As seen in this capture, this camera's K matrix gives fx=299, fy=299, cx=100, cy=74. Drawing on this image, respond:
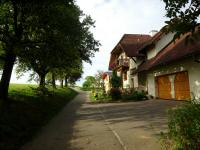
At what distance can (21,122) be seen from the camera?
12328mm

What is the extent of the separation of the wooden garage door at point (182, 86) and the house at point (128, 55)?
1103 centimetres

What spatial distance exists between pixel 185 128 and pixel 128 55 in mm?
28995

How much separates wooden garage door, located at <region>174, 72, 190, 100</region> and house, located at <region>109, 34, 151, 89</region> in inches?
434

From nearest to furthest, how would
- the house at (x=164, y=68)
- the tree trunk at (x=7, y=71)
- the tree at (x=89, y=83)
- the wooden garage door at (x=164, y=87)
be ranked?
the tree trunk at (x=7, y=71)
the house at (x=164, y=68)
the wooden garage door at (x=164, y=87)
the tree at (x=89, y=83)

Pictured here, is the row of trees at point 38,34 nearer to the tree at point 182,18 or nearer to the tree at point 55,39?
the tree at point 55,39

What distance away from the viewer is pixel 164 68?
1010 inches

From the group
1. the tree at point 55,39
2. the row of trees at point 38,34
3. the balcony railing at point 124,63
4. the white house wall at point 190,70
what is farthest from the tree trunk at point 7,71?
the balcony railing at point 124,63

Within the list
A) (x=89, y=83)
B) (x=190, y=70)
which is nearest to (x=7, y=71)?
(x=190, y=70)

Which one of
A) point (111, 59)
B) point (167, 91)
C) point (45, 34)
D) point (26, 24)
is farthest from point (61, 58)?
point (111, 59)

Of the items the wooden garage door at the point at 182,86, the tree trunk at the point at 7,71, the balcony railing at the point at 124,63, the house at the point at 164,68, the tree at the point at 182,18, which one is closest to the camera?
the tree at the point at 182,18

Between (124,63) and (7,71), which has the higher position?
(124,63)

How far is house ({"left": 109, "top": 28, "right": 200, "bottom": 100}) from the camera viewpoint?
798 inches

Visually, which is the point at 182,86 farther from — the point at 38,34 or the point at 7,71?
the point at 7,71

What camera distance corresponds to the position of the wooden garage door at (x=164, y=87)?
25327mm
